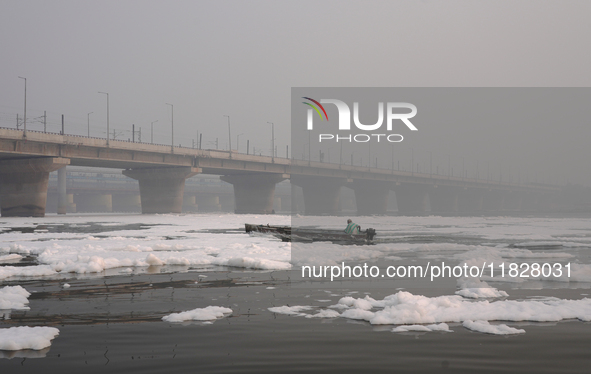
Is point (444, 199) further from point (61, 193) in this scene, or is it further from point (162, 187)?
point (61, 193)

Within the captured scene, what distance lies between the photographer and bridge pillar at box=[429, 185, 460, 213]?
17650 cm

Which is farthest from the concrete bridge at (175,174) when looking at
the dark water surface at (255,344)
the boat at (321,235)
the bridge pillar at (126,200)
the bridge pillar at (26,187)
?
the bridge pillar at (126,200)

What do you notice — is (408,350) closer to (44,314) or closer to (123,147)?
(44,314)

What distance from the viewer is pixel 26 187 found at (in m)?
68.8

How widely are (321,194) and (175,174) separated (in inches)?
2070

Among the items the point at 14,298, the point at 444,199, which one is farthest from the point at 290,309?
the point at 444,199

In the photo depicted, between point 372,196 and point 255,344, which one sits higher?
point 372,196

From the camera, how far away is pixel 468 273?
1866 centimetres

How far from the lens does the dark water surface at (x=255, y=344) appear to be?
813cm

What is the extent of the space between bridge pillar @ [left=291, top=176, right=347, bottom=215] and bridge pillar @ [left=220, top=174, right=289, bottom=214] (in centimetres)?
2463

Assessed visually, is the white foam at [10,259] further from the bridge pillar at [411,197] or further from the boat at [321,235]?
the bridge pillar at [411,197]

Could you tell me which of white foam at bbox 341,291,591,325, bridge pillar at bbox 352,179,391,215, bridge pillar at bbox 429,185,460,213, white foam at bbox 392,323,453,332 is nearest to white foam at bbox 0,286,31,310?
white foam at bbox 341,291,591,325

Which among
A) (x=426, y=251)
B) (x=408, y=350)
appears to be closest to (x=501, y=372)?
(x=408, y=350)

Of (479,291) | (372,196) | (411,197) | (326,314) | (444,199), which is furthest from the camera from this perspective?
(444,199)
